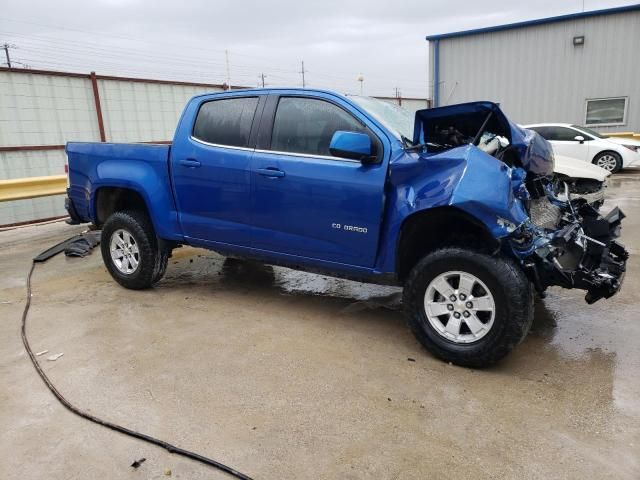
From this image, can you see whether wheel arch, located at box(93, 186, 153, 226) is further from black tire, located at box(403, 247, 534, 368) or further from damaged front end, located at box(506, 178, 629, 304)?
damaged front end, located at box(506, 178, 629, 304)

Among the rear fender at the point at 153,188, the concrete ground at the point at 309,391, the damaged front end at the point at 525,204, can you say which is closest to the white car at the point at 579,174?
the concrete ground at the point at 309,391

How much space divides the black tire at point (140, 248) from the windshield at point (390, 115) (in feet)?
7.76

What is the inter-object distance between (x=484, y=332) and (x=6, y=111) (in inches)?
350

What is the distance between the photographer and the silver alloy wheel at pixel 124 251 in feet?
16.2

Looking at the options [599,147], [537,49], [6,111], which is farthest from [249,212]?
[537,49]

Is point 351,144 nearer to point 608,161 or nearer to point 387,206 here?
point 387,206

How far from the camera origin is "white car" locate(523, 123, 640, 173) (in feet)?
42.3

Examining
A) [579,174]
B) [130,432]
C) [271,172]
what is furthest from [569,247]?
[579,174]

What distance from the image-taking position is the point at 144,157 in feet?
Answer: 15.5

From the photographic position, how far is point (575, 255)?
349 cm

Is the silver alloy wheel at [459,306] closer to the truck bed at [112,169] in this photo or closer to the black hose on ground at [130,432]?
the black hose on ground at [130,432]

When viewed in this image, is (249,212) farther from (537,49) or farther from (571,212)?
(537,49)

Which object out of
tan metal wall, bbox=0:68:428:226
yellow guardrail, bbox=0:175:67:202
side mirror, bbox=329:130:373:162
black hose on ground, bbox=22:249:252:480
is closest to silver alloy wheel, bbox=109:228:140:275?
black hose on ground, bbox=22:249:252:480

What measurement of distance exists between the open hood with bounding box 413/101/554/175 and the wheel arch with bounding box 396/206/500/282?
513mm
